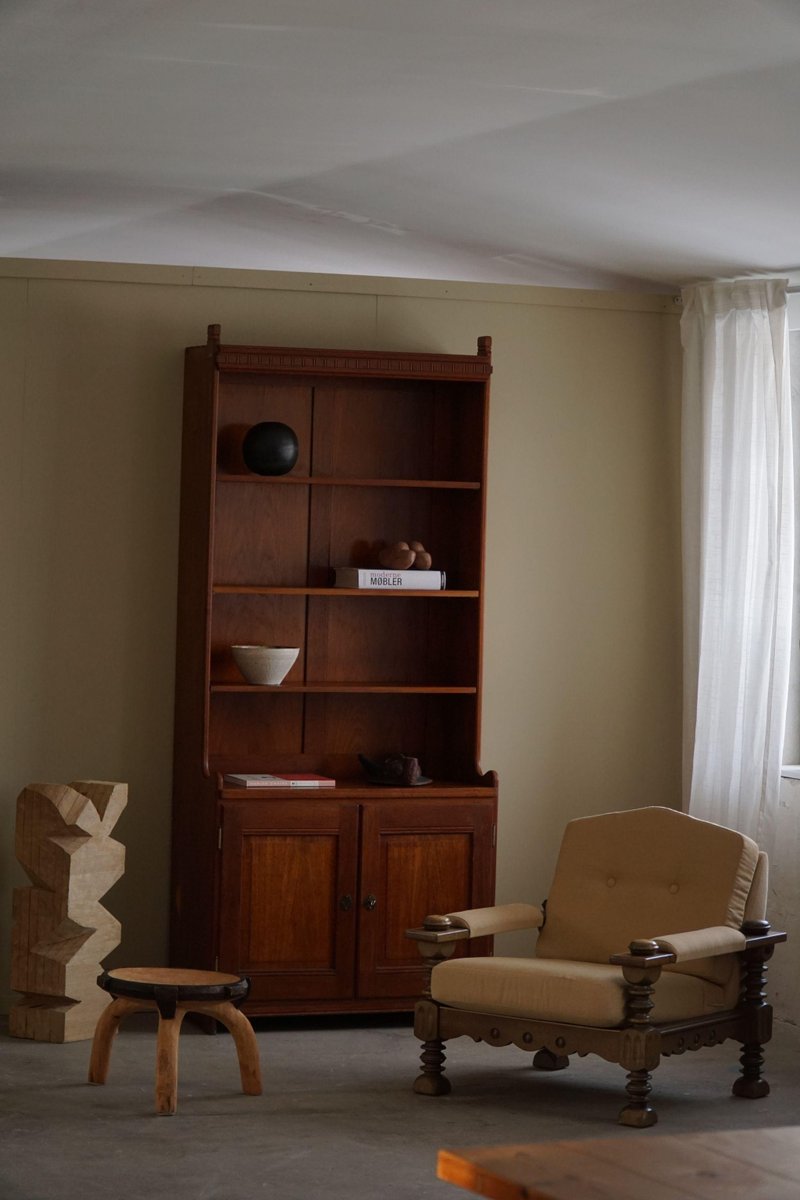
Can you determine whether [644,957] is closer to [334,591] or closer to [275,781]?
[275,781]

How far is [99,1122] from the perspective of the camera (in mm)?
4340

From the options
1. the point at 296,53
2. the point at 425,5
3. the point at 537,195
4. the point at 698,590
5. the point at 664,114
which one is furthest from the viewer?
the point at 698,590

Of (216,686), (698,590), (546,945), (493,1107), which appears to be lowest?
(493,1107)

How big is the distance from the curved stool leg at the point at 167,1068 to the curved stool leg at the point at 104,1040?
0.76 feet

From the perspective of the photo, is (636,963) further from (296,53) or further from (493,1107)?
(296,53)

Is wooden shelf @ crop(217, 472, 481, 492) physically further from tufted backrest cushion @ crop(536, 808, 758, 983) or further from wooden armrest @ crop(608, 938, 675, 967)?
wooden armrest @ crop(608, 938, 675, 967)

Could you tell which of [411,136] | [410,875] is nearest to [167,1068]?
[410,875]

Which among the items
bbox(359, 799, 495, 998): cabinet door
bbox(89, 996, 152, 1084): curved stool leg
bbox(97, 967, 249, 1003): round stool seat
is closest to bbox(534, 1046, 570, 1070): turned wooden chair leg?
bbox(359, 799, 495, 998): cabinet door

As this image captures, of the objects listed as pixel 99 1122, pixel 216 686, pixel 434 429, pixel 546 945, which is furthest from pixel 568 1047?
pixel 434 429

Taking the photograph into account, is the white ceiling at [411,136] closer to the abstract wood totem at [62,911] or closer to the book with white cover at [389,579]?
the book with white cover at [389,579]

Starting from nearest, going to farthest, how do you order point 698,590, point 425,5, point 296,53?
point 425,5, point 296,53, point 698,590

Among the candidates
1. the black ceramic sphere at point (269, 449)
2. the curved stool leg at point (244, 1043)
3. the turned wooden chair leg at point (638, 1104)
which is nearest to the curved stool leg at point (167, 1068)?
the curved stool leg at point (244, 1043)

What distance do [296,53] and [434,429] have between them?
96.9 inches

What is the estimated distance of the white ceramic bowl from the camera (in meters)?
5.59
